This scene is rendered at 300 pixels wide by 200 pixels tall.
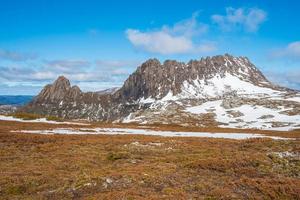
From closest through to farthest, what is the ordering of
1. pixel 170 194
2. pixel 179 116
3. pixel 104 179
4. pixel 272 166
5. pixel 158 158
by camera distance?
pixel 170 194
pixel 104 179
pixel 272 166
pixel 158 158
pixel 179 116

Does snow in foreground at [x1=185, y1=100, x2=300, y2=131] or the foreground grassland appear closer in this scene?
the foreground grassland

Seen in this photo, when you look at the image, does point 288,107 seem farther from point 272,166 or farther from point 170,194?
point 170,194

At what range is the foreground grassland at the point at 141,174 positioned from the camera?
18.6m

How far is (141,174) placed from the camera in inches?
878

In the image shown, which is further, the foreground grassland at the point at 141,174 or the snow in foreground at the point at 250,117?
the snow in foreground at the point at 250,117

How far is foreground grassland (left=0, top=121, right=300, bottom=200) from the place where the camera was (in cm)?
1858

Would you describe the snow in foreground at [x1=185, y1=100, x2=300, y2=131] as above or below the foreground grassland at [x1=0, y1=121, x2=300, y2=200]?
above

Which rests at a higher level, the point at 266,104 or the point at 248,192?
the point at 266,104

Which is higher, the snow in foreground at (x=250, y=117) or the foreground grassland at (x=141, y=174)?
the snow in foreground at (x=250, y=117)

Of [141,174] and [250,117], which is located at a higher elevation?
[250,117]

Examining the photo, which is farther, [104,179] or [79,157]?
[79,157]

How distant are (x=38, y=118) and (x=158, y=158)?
52595 mm

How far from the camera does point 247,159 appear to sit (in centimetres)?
2711

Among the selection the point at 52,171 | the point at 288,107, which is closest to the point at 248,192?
the point at 52,171
